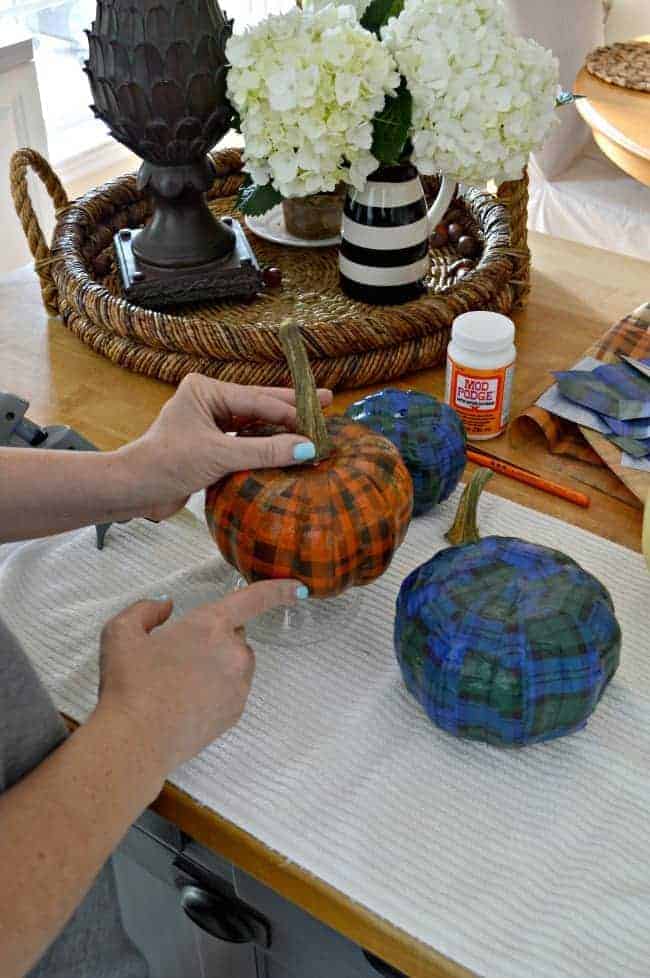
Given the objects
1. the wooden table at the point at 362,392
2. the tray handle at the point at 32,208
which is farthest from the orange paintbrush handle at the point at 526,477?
the tray handle at the point at 32,208

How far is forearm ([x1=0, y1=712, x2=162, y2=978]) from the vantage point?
62 centimetres

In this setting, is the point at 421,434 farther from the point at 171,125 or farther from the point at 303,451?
the point at 171,125

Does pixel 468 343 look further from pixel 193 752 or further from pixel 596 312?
pixel 193 752

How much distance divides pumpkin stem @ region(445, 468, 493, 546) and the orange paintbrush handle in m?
0.16

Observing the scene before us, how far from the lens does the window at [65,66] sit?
317cm

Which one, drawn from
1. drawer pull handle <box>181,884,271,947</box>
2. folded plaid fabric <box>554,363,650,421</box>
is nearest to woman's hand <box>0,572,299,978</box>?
drawer pull handle <box>181,884,271,947</box>

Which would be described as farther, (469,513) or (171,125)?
(171,125)

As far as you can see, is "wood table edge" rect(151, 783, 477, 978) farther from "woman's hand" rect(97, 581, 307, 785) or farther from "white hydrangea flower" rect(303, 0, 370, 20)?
"white hydrangea flower" rect(303, 0, 370, 20)

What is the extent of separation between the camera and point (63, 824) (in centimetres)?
65

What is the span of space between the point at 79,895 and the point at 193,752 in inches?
5.1

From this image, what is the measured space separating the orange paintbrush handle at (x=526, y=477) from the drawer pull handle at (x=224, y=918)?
0.50 metres

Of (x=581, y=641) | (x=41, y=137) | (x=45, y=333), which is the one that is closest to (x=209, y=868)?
(x=581, y=641)

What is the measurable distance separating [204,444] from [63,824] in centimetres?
33

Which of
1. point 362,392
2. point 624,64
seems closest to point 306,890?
point 362,392
